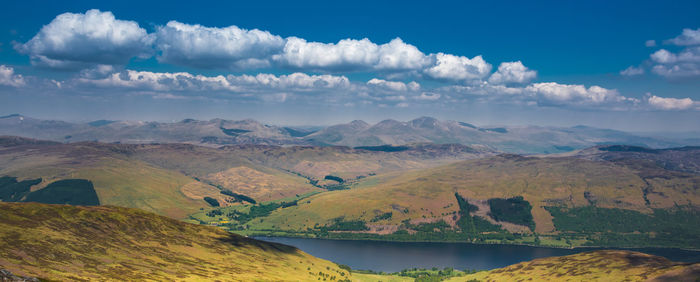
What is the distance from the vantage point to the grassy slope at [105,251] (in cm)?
11162

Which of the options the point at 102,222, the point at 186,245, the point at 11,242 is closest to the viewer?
the point at 11,242

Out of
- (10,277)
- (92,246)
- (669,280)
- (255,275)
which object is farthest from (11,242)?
(669,280)

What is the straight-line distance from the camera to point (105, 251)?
142125 millimetres

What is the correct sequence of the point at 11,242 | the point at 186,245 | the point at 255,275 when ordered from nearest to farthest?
the point at 11,242, the point at 255,275, the point at 186,245

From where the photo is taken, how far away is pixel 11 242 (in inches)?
4594

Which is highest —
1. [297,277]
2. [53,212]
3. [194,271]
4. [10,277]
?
[10,277]

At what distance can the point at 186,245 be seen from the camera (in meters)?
188

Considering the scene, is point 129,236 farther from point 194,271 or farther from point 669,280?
point 669,280

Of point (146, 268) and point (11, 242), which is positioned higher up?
point (11, 242)

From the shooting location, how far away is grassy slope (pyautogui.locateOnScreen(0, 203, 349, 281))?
112m

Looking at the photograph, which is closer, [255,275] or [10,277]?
[10,277]

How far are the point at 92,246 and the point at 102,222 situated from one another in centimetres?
3795

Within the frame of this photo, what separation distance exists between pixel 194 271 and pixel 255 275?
82.9ft

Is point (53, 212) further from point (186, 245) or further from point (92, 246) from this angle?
point (186, 245)
